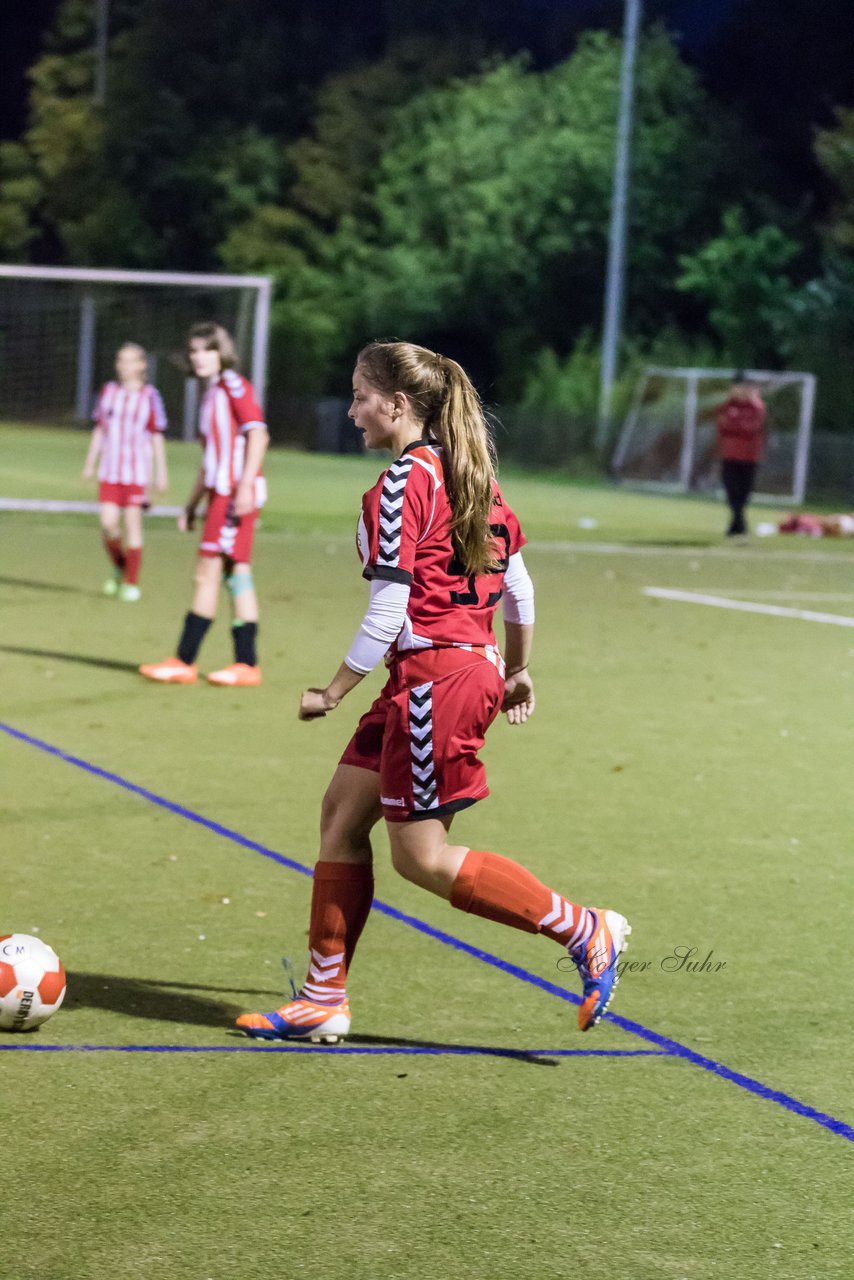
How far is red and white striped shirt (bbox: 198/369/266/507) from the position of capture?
36.2 ft

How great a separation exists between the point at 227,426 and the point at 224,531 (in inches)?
22.9

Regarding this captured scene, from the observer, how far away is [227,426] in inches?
437

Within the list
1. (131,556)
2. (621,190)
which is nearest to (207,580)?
(131,556)

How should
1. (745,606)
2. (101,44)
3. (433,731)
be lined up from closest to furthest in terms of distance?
(433,731), (745,606), (101,44)

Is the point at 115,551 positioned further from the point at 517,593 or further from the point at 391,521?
the point at 391,521

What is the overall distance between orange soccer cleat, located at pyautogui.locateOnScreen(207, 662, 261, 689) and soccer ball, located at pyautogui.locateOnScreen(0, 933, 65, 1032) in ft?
20.6

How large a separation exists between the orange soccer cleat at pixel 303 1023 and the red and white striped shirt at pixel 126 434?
10322mm

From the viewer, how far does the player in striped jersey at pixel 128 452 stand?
15.2 meters

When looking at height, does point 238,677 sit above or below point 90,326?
below

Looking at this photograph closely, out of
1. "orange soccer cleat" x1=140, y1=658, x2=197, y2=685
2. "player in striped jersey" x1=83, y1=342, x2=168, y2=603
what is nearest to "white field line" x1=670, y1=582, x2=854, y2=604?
"player in striped jersey" x1=83, y1=342, x2=168, y2=603

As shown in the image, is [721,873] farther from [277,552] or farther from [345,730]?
[277,552]

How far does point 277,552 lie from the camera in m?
21.2

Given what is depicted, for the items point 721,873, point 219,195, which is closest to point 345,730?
point 721,873

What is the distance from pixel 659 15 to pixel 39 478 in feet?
109
